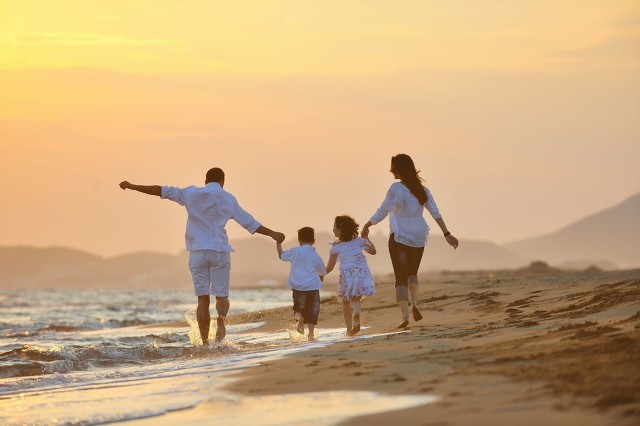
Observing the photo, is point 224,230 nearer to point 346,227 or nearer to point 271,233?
point 271,233

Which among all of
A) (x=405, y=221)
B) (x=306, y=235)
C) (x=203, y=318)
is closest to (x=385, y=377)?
(x=405, y=221)

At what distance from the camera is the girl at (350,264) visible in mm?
12797

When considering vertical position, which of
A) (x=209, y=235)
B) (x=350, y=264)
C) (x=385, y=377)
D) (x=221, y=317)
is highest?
(x=209, y=235)

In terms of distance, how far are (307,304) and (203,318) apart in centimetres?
144

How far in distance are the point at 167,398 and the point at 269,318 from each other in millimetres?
10832

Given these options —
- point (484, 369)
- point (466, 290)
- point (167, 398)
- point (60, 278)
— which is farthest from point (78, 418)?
point (60, 278)

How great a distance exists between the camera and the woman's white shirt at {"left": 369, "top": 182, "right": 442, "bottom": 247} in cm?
1212

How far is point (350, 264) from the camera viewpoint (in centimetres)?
1296

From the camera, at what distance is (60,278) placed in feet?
463

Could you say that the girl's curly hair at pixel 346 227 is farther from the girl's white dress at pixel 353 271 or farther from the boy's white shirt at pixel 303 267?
the boy's white shirt at pixel 303 267

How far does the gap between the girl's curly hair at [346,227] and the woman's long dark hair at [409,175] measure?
108 cm

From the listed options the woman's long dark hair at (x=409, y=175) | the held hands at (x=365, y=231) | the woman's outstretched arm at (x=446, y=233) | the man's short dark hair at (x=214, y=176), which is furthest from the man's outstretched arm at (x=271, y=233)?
the woman's outstretched arm at (x=446, y=233)

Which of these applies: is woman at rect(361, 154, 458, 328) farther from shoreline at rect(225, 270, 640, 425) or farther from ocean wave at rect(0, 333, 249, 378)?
ocean wave at rect(0, 333, 249, 378)

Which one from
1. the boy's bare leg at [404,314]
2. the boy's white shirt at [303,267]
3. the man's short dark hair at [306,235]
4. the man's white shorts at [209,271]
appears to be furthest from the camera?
the man's short dark hair at [306,235]
